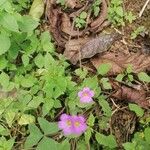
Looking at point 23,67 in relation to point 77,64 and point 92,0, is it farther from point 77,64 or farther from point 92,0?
point 92,0

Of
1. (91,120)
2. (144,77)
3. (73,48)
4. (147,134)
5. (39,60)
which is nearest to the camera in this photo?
(147,134)

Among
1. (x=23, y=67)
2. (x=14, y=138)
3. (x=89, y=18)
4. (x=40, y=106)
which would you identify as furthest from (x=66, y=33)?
(x=14, y=138)

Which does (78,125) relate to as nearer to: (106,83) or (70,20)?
(106,83)

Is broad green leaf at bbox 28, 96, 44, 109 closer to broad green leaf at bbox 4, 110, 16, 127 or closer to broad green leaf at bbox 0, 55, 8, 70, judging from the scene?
broad green leaf at bbox 4, 110, 16, 127

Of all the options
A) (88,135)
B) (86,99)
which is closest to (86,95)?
(86,99)

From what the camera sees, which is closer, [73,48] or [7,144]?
[7,144]
